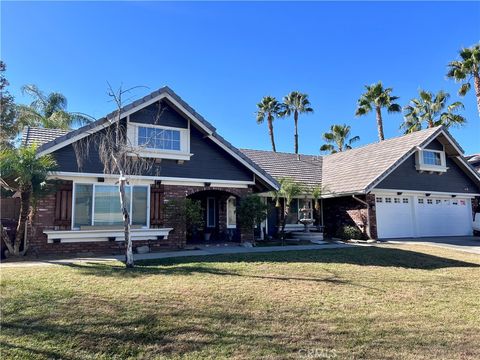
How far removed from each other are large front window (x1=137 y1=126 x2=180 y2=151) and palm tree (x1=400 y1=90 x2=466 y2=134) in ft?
84.1

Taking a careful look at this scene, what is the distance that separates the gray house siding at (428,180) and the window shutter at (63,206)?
14.6 metres

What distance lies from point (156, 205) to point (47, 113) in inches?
916

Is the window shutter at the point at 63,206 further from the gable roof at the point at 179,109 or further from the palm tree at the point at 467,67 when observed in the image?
the palm tree at the point at 467,67

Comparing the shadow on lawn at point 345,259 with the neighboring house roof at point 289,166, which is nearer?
the shadow on lawn at point 345,259

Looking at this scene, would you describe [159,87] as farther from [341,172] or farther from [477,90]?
[477,90]

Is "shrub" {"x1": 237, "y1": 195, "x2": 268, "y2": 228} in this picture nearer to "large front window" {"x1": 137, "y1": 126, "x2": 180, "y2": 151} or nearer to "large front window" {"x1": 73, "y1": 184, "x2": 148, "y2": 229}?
"large front window" {"x1": 137, "y1": 126, "x2": 180, "y2": 151}

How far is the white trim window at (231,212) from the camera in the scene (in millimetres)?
16609

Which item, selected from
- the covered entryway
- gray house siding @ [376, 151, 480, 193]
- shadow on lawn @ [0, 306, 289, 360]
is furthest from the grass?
gray house siding @ [376, 151, 480, 193]

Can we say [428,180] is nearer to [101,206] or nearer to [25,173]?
[101,206]

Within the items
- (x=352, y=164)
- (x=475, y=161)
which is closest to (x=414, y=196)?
(x=352, y=164)

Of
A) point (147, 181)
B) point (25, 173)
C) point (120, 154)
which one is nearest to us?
point (120, 154)

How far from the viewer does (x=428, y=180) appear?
2117cm

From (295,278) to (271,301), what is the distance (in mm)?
2030

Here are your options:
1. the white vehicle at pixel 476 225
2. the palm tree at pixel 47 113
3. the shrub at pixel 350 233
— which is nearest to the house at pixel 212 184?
the shrub at pixel 350 233
